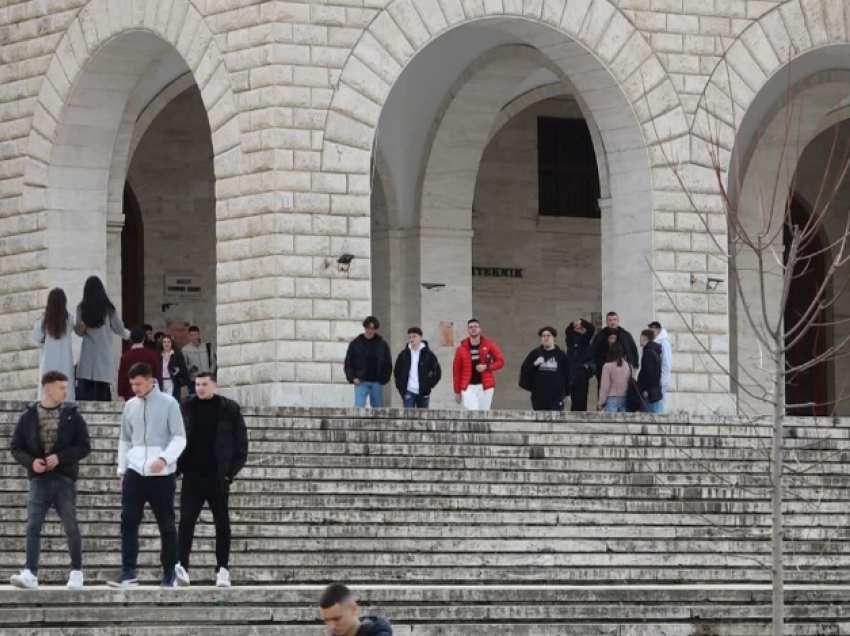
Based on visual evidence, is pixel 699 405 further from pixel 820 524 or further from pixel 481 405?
pixel 820 524

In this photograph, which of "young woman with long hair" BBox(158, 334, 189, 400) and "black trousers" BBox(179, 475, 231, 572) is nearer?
"black trousers" BBox(179, 475, 231, 572)

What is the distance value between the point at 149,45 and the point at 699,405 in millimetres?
7267

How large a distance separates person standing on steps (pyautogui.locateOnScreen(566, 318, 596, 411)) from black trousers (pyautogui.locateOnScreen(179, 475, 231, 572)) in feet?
29.7

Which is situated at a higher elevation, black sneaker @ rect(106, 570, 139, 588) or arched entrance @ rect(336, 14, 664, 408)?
arched entrance @ rect(336, 14, 664, 408)

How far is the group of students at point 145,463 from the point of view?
611 inches

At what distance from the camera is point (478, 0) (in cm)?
2539

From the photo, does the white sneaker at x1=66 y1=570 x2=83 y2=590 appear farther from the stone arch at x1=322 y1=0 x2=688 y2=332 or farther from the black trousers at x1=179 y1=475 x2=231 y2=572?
the stone arch at x1=322 y1=0 x2=688 y2=332

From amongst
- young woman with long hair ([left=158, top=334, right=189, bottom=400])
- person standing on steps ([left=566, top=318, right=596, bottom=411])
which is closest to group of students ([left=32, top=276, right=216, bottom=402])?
young woman with long hair ([left=158, top=334, right=189, bottom=400])

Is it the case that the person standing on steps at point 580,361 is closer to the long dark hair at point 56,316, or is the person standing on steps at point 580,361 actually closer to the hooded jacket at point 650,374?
the hooded jacket at point 650,374

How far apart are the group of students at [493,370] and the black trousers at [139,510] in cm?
781

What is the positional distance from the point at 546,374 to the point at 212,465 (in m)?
8.32

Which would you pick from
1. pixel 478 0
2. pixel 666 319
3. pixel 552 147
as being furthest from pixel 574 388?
pixel 552 147

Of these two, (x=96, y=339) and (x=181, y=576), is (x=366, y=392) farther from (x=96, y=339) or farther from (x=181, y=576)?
(x=181, y=576)

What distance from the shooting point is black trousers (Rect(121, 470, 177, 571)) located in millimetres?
15727
